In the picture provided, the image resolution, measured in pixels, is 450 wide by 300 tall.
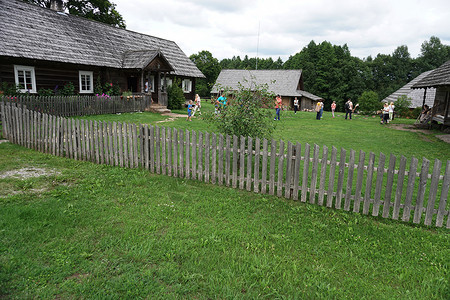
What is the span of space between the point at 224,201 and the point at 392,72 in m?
85.0

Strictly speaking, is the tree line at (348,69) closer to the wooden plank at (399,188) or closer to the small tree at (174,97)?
the small tree at (174,97)

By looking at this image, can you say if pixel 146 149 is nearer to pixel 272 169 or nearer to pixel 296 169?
pixel 272 169

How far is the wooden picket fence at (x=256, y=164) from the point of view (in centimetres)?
534

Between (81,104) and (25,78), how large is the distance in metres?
4.32

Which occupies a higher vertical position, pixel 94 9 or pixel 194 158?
pixel 94 9

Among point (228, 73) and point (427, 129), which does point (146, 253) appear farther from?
point (228, 73)

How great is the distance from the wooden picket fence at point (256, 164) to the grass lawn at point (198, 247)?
335 mm

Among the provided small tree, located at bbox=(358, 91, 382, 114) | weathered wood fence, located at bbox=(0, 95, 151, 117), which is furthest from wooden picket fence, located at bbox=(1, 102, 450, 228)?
small tree, located at bbox=(358, 91, 382, 114)

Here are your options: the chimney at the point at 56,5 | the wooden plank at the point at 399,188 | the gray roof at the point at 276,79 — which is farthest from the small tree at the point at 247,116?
the gray roof at the point at 276,79

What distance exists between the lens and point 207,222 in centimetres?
511

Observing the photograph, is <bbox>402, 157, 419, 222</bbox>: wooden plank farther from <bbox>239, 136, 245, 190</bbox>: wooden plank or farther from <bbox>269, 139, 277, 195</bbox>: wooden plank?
<bbox>239, 136, 245, 190</bbox>: wooden plank

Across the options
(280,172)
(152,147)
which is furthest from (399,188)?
(152,147)

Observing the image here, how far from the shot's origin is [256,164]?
6.46 meters

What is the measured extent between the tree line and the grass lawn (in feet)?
215
